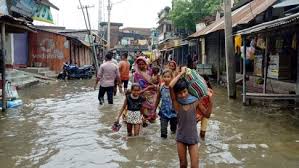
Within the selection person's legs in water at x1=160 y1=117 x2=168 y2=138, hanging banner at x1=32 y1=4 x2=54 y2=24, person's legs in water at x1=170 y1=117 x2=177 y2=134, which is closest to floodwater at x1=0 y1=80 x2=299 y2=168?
person's legs in water at x1=160 y1=117 x2=168 y2=138

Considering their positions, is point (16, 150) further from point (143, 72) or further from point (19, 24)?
point (19, 24)

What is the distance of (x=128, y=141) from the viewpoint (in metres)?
7.43

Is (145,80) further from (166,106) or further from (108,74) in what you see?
(108,74)

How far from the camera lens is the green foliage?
3559cm

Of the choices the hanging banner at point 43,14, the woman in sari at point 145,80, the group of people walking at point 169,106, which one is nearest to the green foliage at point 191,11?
the hanging banner at point 43,14

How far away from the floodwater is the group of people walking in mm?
378

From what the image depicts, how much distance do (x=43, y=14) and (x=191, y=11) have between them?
48.3 feet

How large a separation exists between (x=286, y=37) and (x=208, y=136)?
6.87m

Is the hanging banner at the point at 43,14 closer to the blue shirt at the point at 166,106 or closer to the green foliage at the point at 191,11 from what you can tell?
the green foliage at the point at 191,11

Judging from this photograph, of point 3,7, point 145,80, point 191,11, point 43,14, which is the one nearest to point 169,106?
point 145,80

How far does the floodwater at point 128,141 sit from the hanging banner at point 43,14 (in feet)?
51.5

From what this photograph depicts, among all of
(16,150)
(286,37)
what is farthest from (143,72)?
(286,37)

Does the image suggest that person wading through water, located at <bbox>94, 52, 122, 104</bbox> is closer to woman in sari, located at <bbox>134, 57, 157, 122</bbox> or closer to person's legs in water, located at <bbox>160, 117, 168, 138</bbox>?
woman in sari, located at <bbox>134, 57, 157, 122</bbox>

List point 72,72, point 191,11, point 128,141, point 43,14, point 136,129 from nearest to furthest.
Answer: point 128,141
point 136,129
point 72,72
point 43,14
point 191,11
